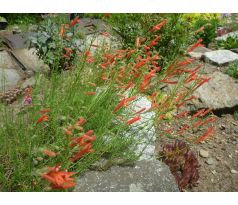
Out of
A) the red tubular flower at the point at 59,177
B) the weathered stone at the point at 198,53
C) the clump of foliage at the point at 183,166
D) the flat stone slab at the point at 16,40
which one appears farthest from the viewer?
the weathered stone at the point at 198,53

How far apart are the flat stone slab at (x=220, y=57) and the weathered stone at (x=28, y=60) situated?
101 inches

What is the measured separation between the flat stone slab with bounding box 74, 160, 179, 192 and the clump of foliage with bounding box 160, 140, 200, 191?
1.09ft

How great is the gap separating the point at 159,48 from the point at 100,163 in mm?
2674

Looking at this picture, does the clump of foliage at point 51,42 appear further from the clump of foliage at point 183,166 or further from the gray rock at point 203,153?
the gray rock at point 203,153

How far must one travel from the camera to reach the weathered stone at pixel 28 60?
5.42m

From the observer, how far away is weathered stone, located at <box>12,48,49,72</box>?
17.8 ft

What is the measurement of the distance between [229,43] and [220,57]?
0.75m

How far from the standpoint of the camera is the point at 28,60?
5.62m

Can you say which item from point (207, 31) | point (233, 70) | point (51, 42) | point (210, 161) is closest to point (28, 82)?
point (51, 42)

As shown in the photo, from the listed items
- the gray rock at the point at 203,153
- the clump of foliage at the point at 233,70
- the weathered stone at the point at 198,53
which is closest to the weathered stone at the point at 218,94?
the clump of foliage at the point at 233,70

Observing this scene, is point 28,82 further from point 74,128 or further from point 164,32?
point 74,128

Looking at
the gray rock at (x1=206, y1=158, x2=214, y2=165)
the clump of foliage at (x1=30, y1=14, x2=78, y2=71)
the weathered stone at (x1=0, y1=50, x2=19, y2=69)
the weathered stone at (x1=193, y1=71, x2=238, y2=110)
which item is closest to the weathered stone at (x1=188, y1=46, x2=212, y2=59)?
the weathered stone at (x1=193, y1=71, x2=238, y2=110)

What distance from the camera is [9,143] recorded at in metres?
3.16
